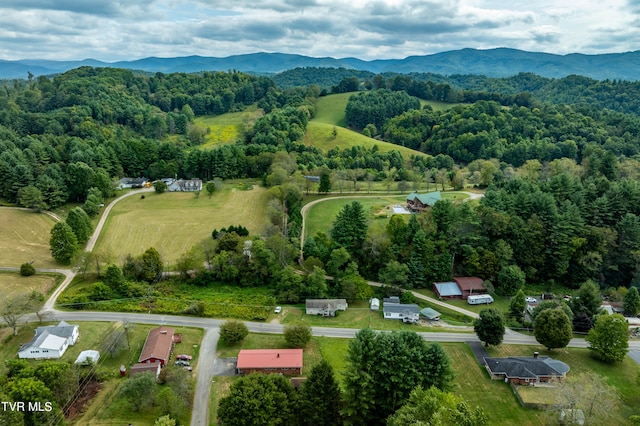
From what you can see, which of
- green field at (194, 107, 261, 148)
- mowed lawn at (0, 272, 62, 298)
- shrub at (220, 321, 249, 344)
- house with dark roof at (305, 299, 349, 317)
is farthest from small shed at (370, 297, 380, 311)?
green field at (194, 107, 261, 148)

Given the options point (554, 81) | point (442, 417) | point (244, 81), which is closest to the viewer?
point (442, 417)

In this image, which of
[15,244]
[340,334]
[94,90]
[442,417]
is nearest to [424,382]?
[442,417]

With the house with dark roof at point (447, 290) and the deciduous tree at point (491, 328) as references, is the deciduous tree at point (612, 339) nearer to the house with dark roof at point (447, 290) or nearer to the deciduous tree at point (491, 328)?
the deciduous tree at point (491, 328)

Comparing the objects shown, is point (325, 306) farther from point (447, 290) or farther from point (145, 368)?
point (145, 368)

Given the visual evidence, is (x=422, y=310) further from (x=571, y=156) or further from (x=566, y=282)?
(x=571, y=156)

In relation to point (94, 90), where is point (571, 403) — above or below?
below

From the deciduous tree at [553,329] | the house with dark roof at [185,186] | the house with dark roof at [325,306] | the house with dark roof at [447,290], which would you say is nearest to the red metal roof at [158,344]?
the house with dark roof at [325,306]

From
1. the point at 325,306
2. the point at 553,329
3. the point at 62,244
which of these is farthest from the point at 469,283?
the point at 62,244
